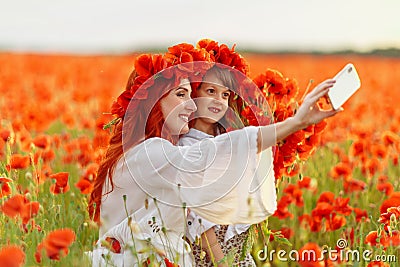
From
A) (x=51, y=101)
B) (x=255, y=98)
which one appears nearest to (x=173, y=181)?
(x=255, y=98)

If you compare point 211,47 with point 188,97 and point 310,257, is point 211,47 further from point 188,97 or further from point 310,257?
point 310,257

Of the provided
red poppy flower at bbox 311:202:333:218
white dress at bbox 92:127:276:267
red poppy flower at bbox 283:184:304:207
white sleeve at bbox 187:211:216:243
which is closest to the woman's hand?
white dress at bbox 92:127:276:267

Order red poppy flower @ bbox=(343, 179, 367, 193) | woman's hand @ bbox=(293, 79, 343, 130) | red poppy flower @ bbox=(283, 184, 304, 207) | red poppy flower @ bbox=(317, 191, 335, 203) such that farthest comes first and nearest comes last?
1. red poppy flower @ bbox=(343, 179, 367, 193)
2. red poppy flower @ bbox=(283, 184, 304, 207)
3. red poppy flower @ bbox=(317, 191, 335, 203)
4. woman's hand @ bbox=(293, 79, 343, 130)

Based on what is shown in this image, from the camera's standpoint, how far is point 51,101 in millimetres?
5684

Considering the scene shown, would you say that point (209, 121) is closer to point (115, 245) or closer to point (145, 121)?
point (145, 121)

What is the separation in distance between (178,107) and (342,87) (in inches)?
20.8

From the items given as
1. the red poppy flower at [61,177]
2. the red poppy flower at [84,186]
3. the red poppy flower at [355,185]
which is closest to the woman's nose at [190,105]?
the red poppy flower at [61,177]

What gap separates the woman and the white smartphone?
236mm

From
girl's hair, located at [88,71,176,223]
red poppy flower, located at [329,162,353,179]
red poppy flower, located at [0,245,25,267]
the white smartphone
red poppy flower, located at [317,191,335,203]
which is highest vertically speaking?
the white smartphone

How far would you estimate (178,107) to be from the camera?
2.21m

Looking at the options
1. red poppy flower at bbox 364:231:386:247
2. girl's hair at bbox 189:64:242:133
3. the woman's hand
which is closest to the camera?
the woman's hand

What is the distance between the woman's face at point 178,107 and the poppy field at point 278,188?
1.07ft

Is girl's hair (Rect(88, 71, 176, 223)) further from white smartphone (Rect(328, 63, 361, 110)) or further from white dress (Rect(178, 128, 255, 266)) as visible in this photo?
white smartphone (Rect(328, 63, 361, 110))

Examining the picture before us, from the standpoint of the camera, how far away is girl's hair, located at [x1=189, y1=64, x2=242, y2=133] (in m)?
2.34
